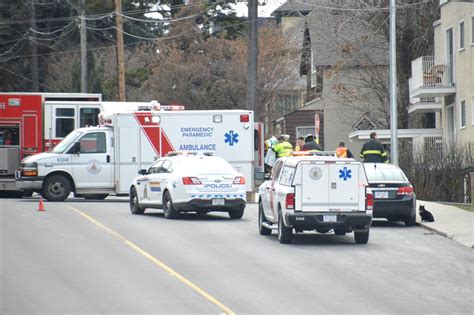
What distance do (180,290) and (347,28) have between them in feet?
122

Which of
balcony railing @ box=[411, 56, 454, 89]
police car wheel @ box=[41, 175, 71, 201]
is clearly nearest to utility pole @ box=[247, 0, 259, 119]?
balcony railing @ box=[411, 56, 454, 89]

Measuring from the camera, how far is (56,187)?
31.1m

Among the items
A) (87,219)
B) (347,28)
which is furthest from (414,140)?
(87,219)

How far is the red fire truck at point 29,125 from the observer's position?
108 ft

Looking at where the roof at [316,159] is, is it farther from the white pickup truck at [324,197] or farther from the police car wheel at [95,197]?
the police car wheel at [95,197]

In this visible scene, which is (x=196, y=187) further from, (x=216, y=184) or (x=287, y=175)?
(x=287, y=175)

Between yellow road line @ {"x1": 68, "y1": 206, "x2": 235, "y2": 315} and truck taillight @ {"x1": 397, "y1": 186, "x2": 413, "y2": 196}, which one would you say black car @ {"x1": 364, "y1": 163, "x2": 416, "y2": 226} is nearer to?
truck taillight @ {"x1": 397, "y1": 186, "x2": 413, "y2": 196}

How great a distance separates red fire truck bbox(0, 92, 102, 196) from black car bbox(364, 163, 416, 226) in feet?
41.7

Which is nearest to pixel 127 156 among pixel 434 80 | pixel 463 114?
pixel 463 114

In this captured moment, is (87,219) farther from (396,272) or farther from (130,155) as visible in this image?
(396,272)

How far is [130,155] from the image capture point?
31.1m

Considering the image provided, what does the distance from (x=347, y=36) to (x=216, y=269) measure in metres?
36.0

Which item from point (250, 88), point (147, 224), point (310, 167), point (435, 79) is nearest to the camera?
point (310, 167)

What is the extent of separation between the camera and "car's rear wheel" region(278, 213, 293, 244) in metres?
20.7
